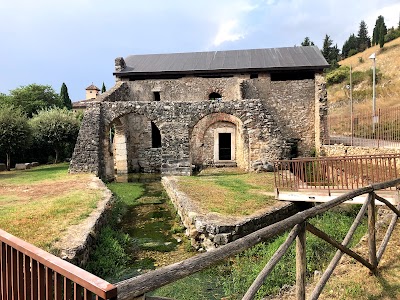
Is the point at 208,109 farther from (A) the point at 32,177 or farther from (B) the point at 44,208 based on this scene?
(B) the point at 44,208

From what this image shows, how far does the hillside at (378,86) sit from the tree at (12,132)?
1022 inches

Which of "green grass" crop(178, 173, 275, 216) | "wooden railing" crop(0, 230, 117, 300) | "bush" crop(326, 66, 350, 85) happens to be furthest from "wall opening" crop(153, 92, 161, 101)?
"bush" crop(326, 66, 350, 85)

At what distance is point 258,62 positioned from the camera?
71.2 feet

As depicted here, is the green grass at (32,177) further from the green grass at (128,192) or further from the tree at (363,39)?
the tree at (363,39)

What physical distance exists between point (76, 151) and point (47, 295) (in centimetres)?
1458

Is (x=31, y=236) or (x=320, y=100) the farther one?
(x=320, y=100)

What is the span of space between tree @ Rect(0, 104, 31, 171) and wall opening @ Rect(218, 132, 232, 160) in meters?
11.9

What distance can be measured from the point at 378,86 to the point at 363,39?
36128mm

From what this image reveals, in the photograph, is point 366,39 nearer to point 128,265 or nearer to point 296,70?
point 296,70

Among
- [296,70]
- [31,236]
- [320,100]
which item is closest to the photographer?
[31,236]

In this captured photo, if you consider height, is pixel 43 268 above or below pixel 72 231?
above

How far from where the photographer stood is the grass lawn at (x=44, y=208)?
628 cm

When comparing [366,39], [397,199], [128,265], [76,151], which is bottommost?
[128,265]

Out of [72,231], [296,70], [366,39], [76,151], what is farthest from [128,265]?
[366,39]
